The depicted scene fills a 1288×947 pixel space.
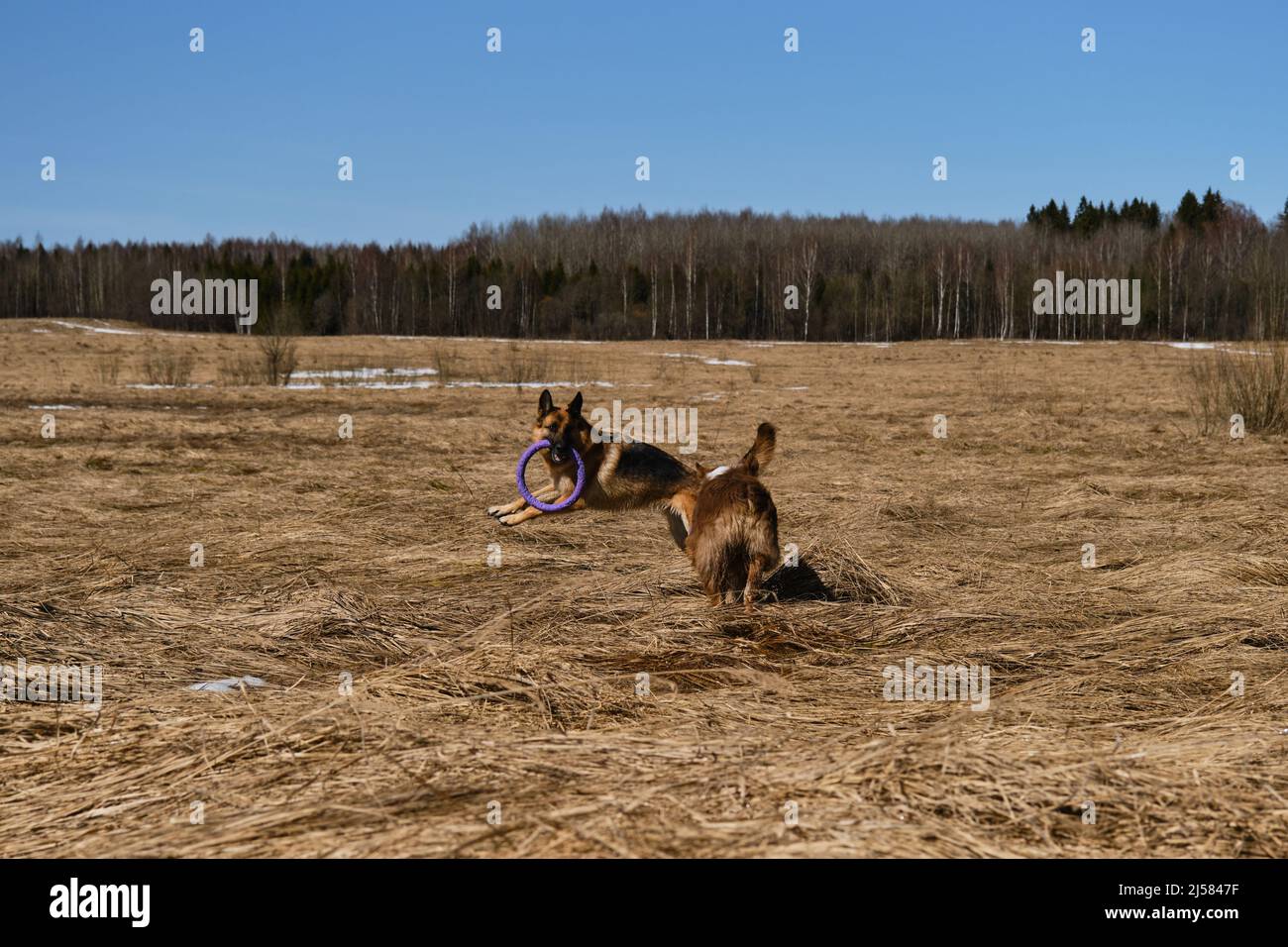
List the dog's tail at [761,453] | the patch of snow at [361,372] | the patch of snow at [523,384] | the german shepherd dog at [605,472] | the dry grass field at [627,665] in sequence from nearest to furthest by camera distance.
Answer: the dry grass field at [627,665]
the dog's tail at [761,453]
the german shepherd dog at [605,472]
the patch of snow at [523,384]
the patch of snow at [361,372]

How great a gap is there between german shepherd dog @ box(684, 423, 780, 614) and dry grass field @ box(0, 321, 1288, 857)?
0.25 metres

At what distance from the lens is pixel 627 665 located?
4773 millimetres

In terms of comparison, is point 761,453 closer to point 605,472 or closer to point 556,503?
point 605,472

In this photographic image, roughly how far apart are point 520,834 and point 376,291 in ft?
288

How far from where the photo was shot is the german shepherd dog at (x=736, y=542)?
5.89 m

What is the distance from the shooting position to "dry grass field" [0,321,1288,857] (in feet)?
9.76

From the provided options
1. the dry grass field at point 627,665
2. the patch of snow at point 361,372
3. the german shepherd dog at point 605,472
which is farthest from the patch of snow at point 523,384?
the german shepherd dog at point 605,472

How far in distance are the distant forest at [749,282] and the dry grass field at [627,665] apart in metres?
61.5

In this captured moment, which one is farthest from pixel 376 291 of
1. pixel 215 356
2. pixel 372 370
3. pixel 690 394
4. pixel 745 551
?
pixel 745 551

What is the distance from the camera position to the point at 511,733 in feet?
12.2

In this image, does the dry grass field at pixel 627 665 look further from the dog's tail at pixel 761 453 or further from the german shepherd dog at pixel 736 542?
the dog's tail at pixel 761 453

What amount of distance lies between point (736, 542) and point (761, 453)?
35.9 inches

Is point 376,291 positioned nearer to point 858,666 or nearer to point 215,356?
point 215,356

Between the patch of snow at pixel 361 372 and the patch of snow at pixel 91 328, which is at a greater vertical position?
the patch of snow at pixel 91 328
